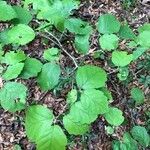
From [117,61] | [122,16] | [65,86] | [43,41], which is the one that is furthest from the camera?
[122,16]

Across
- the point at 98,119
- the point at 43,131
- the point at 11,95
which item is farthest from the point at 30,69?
the point at 98,119

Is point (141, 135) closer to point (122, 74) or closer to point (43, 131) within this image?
point (122, 74)

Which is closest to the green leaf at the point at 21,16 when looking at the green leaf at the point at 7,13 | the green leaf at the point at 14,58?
the green leaf at the point at 7,13

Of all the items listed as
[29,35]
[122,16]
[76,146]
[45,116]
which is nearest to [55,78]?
[45,116]

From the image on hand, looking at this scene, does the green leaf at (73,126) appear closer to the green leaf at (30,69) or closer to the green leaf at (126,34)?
the green leaf at (30,69)

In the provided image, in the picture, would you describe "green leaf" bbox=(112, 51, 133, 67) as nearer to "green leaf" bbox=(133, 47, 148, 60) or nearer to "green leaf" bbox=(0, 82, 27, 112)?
"green leaf" bbox=(133, 47, 148, 60)

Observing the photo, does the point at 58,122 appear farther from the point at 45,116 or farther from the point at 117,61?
the point at 117,61
